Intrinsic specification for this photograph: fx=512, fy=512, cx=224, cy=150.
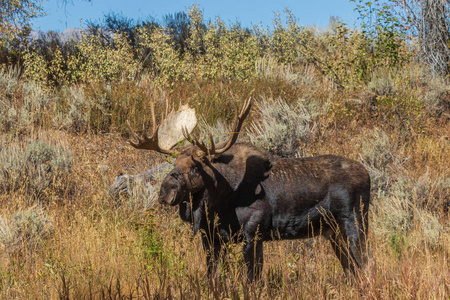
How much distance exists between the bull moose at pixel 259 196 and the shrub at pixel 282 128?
133 inches

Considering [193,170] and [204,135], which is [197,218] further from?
[204,135]

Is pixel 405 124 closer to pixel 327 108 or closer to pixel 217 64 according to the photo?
pixel 327 108

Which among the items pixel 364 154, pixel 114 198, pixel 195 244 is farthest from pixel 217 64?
pixel 195 244

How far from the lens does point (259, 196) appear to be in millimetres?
4570

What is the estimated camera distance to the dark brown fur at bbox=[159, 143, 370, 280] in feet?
14.4

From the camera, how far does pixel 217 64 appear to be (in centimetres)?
1386

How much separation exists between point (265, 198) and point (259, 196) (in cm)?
6

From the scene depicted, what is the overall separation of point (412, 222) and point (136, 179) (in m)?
3.72

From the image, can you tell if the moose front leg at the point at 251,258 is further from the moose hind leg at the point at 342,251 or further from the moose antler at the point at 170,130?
the moose antler at the point at 170,130

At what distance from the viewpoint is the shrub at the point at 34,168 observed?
7.32m

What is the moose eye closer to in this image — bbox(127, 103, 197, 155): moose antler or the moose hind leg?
bbox(127, 103, 197, 155): moose antler

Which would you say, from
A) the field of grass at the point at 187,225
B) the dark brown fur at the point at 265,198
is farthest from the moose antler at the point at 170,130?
the field of grass at the point at 187,225

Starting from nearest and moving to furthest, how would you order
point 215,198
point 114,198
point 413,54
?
point 215,198 → point 114,198 → point 413,54

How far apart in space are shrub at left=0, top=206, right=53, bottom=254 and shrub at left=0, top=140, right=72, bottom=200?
1.13 m
